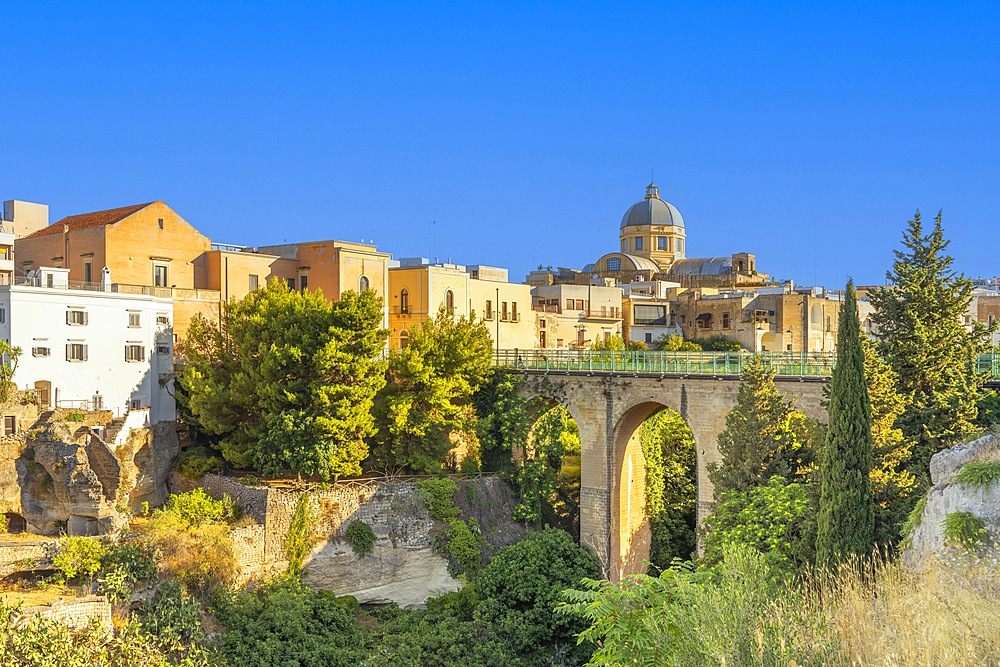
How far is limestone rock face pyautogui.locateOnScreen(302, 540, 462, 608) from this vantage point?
2853 cm

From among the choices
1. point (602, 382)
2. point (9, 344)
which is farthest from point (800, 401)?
point (9, 344)

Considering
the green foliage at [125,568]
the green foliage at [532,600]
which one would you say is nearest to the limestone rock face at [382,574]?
the green foliage at [532,600]

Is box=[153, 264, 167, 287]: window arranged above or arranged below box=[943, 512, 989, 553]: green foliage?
above

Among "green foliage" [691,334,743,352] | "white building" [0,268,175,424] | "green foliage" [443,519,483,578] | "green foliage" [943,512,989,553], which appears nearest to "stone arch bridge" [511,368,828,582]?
"green foliage" [443,519,483,578]

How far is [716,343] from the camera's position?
193 feet

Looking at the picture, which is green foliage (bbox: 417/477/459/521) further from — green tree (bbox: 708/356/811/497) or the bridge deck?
green tree (bbox: 708/356/811/497)

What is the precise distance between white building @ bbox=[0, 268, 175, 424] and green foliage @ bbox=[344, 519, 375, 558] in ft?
33.0

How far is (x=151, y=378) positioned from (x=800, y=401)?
80.7 ft

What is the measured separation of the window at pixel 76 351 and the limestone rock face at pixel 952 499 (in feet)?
92.1

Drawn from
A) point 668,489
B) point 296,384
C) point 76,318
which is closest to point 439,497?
point 296,384

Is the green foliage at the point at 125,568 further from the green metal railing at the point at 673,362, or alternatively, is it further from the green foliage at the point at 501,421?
the green metal railing at the point at 673,362

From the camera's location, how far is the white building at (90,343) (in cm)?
2995

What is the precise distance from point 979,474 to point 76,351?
2932 cm

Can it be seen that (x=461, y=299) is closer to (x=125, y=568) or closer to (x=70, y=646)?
(x=125, y=568)
